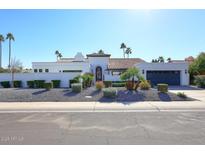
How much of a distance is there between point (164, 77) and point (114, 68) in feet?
24.0

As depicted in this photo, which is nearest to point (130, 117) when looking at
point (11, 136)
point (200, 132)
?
point (200, 132)

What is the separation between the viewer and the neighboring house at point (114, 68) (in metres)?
38.1

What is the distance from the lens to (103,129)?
9.97 meters

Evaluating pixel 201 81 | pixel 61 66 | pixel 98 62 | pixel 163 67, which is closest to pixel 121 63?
pixel 98 62

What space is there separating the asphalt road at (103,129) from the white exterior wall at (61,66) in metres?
28.0

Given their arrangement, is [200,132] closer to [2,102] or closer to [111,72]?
[2,102]

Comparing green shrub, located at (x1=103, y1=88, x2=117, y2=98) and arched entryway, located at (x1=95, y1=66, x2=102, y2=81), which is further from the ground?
arched entryway, located at (x1=95, y1=66, x2=102, y2=81)

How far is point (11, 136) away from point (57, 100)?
10764mm

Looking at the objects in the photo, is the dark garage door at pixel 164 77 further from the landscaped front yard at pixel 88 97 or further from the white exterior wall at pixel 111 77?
the landscaped front yard at pixel 88 97

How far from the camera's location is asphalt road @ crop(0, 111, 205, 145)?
328 inches

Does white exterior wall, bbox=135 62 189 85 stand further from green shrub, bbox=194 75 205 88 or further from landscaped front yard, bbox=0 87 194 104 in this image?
landscaped front yard, bbox=0 87 194 104

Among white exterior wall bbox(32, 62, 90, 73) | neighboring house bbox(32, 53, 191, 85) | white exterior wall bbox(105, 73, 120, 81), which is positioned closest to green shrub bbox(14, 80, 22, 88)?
neighboring house bbox(32, 53, 191, 85)

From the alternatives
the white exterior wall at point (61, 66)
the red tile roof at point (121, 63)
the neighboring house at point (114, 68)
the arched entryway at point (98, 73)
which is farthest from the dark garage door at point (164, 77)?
the white exterior wall at point (61, 66)
